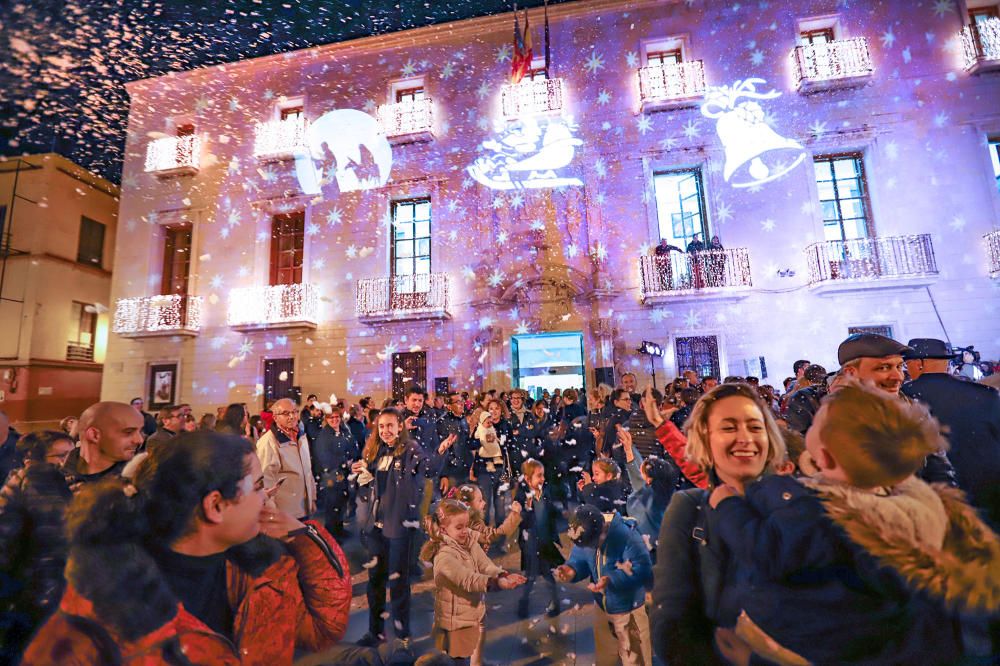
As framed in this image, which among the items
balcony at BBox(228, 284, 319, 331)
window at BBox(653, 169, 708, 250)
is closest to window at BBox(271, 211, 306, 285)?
balcony at BBox(228, 284, 319, 331)

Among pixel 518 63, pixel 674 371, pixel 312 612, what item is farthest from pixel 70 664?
pixel 518 63

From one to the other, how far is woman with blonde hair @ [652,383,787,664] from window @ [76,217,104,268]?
2429cm

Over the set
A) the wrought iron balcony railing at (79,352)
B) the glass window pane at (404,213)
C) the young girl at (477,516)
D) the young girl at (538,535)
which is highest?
the glass window pane at (404,213)

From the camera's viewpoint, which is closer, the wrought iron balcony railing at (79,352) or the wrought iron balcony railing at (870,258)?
the wrought iron balcony railing at (870,258)

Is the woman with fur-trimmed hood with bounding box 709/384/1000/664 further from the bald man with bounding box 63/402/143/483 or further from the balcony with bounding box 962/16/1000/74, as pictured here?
the balcony with bounding box 962/16/1000/74

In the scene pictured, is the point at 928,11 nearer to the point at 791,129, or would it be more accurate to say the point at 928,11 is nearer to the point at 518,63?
the point at 791,129

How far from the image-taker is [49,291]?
17.0 metres

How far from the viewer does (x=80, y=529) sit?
109 centimetres

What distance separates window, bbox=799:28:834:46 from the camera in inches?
489

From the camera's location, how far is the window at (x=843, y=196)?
11734 millimetres

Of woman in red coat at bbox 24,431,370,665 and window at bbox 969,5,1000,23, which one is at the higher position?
window at bbox 969,5,1000,23

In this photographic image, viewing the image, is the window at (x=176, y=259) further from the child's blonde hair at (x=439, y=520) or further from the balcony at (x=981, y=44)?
the balcony at (x=981, y=44)

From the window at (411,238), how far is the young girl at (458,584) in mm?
10750

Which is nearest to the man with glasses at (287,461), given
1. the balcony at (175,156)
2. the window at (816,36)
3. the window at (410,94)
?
the window at (410,94)
